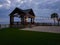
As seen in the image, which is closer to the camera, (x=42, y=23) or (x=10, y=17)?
(x=10, y=17)

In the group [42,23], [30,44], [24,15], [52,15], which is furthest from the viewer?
[52,15]

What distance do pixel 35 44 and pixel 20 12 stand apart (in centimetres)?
2477

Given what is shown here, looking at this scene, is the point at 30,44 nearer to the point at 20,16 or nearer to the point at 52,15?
the point at 20,16

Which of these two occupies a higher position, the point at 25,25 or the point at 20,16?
the point at 20,16

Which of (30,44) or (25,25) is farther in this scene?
(25,25)

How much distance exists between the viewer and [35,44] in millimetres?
9305

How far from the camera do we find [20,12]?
3362 cm

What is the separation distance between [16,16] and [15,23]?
7.39 ft

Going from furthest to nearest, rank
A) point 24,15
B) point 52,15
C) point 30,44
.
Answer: point 52,15 < point 24,15 < point 30,44

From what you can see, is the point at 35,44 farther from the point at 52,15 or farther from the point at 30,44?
the point at 52,15

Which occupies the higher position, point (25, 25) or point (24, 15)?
point (24, 15)

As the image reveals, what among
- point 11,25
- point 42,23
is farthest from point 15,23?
point 42,23

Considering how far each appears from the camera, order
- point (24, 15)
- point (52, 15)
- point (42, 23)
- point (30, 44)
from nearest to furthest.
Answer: point (30, 44) < point (24, 15) < point (42, 23) < point (52, 15)

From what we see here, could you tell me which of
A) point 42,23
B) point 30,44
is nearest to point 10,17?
point 42,23
